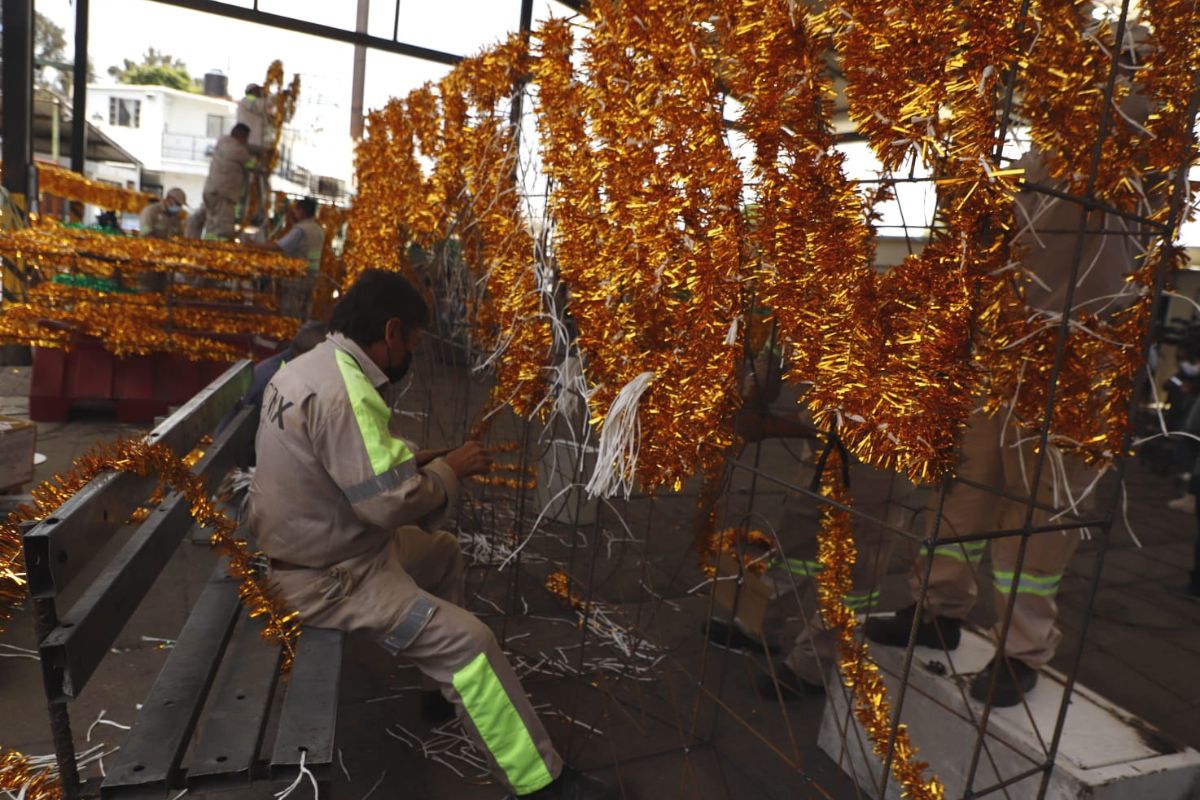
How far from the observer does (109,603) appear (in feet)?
5.52

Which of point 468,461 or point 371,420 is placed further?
point 468,461

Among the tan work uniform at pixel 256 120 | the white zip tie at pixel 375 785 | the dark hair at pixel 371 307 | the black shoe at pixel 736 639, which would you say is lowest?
the white zip tie at pixel 375 785

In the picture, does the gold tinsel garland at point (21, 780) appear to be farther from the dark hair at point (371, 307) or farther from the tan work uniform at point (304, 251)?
the tan work uniform at point (304, 251)

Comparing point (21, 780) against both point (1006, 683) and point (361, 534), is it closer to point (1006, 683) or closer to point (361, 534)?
point (361, 534)

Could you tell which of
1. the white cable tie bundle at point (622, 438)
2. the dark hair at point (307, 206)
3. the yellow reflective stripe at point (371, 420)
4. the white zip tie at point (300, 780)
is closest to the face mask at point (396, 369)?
the yellow reflective stripe at point (371, 420)

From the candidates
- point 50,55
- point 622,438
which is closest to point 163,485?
point 622,438

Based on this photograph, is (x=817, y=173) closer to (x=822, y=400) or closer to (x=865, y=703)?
(x=822, y=400)

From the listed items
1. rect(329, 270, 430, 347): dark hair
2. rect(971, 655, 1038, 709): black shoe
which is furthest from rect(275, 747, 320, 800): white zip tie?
rect(971, 655, 1038, 709): black shoe

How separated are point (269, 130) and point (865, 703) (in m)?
7.81

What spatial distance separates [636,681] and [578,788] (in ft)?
2.62

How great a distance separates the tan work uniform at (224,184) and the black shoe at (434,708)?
249 inches

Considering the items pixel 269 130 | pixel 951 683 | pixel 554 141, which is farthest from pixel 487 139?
pixel 269 130

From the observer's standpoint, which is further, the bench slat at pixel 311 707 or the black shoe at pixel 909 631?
the black shoe at pixel 909 631

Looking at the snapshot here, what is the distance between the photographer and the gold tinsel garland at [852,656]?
208 cm
